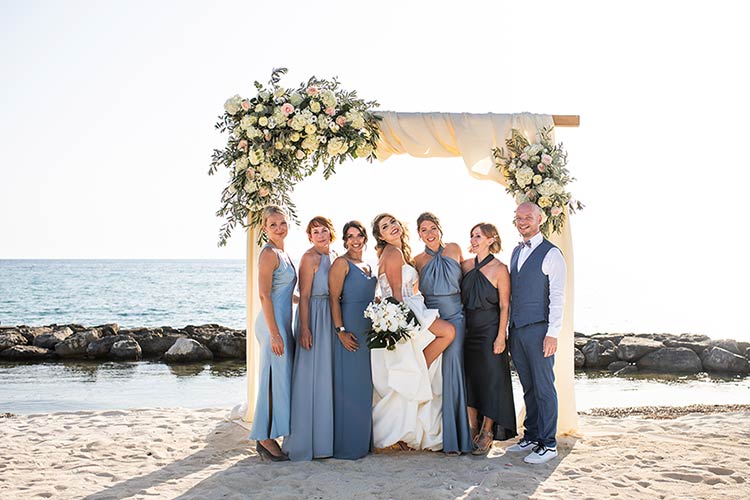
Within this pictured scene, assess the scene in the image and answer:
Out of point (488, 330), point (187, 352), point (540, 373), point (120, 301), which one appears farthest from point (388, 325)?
point (120, 301)

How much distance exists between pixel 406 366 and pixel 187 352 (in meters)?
10.2

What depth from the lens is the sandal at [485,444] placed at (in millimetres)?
5855

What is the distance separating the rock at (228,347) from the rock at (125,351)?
5.08 ft

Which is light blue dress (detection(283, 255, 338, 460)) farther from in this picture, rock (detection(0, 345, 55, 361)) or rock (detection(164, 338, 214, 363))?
rock (detection(0, 345, 55, 361))

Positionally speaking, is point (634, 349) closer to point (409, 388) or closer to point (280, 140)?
point (409, 388)

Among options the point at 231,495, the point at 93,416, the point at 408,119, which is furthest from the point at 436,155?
the point at 93,416

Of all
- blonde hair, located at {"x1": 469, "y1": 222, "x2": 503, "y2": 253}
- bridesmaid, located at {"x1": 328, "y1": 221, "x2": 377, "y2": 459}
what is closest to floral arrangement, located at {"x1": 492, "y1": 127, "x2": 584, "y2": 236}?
blonde hair, located at {"x1": 469, "y1": 222, "x2": 503, "y2": 253}

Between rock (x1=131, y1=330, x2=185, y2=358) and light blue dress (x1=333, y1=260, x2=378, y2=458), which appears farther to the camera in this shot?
rock (x1=131, y1=330, x2=185, y2=358)

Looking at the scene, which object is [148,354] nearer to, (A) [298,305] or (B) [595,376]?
(B) [595,376]

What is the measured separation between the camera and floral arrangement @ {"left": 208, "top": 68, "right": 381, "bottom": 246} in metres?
6.29

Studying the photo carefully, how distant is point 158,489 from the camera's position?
4.96 m

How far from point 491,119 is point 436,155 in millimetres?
636

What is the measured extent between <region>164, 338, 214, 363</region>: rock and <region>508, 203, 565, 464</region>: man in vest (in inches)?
407

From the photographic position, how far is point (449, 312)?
233 inches
